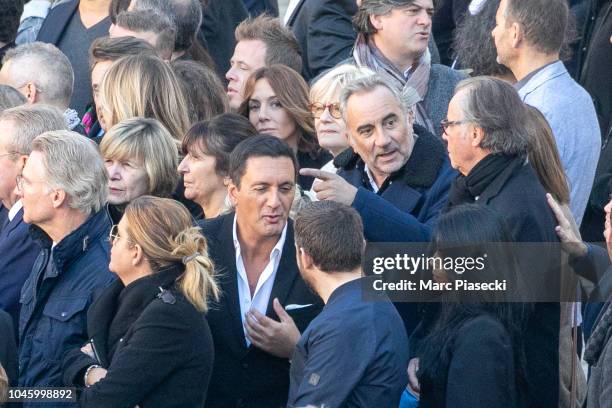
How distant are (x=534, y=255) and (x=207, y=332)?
1241 mm

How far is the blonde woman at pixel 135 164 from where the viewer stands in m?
5.89

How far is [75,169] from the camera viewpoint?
5547 millimetres

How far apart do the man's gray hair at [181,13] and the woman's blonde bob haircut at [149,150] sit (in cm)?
160

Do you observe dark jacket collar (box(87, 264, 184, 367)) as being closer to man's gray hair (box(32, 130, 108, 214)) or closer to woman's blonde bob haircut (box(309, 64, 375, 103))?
man's gray hair (box(32, 130, 108, 214))

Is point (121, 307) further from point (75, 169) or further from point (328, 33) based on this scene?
point (328, 33)

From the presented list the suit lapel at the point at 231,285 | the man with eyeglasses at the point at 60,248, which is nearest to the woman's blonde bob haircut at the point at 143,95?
the man with eyeglasses at the point at 60,248

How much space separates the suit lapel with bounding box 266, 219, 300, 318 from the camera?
543 centimetres

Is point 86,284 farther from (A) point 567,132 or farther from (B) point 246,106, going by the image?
(A) point 567,132

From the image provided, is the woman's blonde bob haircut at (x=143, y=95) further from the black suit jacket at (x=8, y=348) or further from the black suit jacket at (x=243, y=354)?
the black suit jacket at (x=8, y=348)

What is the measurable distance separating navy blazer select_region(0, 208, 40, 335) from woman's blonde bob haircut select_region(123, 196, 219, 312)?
2.70 ft

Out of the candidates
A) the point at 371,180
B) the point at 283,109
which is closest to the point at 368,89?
the point at 371,180

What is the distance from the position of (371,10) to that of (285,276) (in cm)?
201

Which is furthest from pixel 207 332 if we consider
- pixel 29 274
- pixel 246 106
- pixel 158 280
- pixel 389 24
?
pixel 389 24

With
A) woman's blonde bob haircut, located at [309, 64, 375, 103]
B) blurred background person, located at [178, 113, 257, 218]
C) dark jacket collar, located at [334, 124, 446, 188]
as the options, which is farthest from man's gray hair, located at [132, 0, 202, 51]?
dark jacket collar, located at [334, 124, 446, 188]
